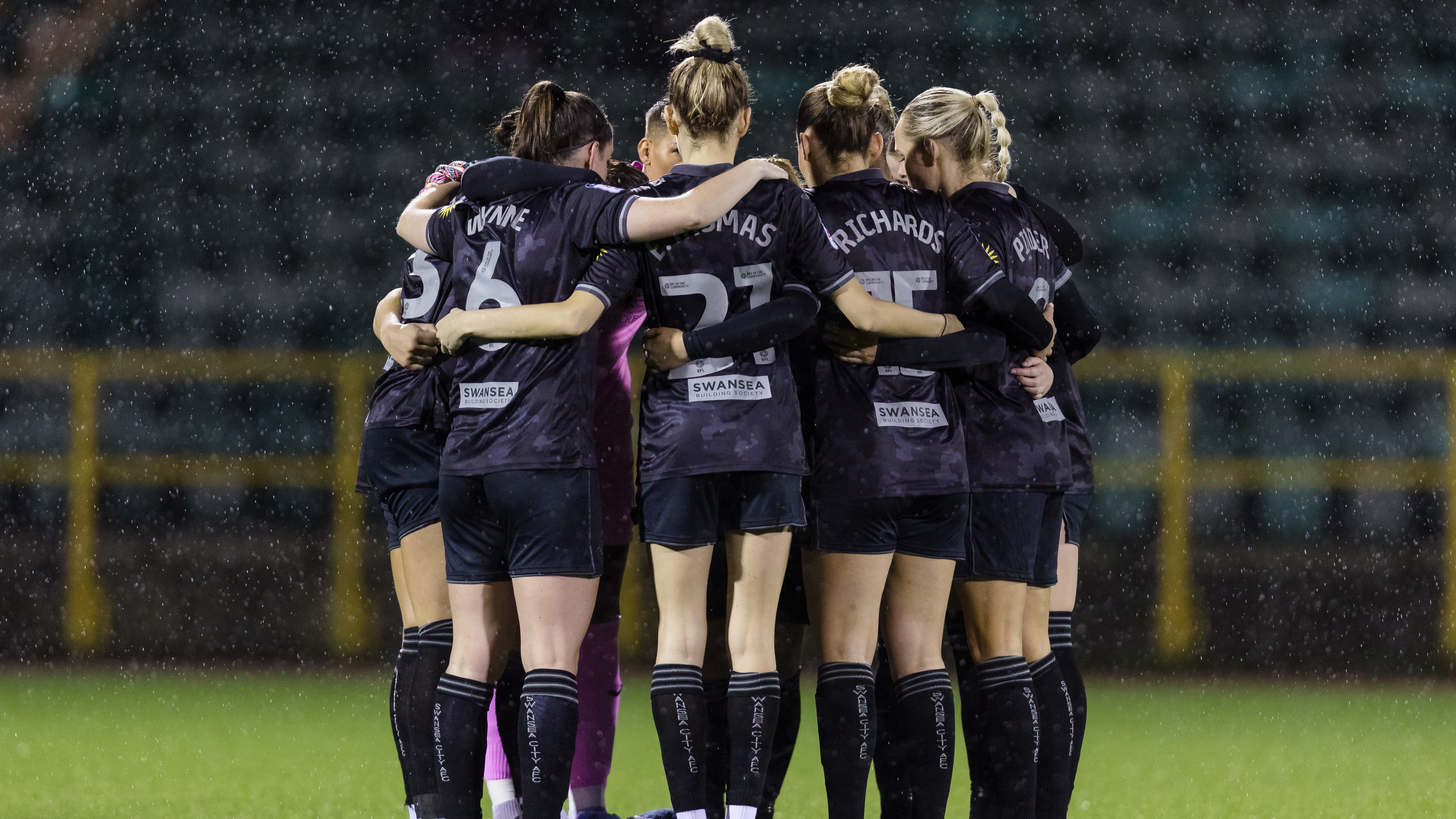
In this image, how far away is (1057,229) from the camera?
2.99 meters

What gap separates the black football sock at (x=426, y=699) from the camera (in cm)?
270

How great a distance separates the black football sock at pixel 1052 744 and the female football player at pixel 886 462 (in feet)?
0.79

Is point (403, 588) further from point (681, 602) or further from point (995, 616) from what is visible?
point (995, 616)

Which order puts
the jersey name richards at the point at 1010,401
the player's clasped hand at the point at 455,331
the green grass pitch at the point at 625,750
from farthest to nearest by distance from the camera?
the green grass pitch at the point at 625,750 < the jersey name richards at the point at 1010,401 < the player's clasped hand at the point at 455,331

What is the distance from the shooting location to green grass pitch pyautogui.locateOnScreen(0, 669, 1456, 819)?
363 cm

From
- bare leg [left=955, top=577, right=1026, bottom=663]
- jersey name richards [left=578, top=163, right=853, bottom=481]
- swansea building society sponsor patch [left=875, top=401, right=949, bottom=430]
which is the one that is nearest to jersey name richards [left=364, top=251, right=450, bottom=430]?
jersey name richards [left=578, top=163, right=853, bottom=481]

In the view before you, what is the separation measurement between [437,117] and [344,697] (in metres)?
4.53

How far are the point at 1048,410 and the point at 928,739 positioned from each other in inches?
26.7

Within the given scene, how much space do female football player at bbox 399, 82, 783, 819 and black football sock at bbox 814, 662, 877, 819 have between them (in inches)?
17.0

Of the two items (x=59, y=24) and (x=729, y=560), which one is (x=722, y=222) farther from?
(x=59, y=24)

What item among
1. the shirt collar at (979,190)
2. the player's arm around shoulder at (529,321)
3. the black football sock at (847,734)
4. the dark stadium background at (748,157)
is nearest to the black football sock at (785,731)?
the black football sock at (847,734)

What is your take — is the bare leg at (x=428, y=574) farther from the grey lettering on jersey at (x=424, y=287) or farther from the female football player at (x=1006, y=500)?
the female football player at (x=1006, y=500)

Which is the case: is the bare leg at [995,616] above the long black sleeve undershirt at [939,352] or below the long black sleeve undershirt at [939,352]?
below

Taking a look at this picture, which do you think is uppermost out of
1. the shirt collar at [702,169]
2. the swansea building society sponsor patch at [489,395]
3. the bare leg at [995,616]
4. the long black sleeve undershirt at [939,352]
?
the shirt collar at [702,169]
